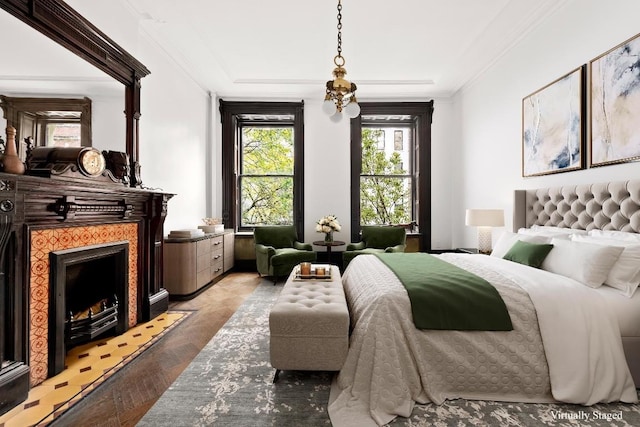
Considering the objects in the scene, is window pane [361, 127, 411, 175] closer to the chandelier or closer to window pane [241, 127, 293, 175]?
window pane [241, 127, 293, 175]

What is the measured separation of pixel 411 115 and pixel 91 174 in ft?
16.9

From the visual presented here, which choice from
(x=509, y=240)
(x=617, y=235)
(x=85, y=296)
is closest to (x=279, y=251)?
(x=85, y=296)

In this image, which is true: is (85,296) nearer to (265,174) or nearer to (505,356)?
(505,356)

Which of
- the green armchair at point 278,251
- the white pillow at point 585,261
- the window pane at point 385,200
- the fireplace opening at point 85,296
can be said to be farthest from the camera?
the window pane at point 385,200

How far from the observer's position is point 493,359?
1906 millimetres

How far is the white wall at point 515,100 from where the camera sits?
2703 mm

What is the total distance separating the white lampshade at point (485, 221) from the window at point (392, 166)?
5.53 feet

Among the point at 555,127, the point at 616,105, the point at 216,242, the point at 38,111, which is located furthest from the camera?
the point at 216,242

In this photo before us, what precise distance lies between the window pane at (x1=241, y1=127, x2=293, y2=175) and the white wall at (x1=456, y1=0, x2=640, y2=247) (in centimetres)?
307

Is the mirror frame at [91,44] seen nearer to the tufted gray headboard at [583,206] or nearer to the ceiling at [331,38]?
the ceiling at [331,38]

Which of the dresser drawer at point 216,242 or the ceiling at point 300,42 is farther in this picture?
the dresser drawer at point 216,242

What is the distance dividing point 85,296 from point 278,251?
266 cm

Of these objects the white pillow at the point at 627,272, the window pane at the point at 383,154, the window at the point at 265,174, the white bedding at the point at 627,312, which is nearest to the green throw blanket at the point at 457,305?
the white bedding at the point at 627,312

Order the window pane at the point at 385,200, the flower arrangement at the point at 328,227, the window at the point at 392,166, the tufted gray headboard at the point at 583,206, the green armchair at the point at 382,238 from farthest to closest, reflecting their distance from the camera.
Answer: the window pane at the point at 385,200 → the window at the point at 392,166 → the green armchair at the point at 382,238 → the flower arrangement at the point at 328,227 → the tufted gray headboard at the point at 583,206
